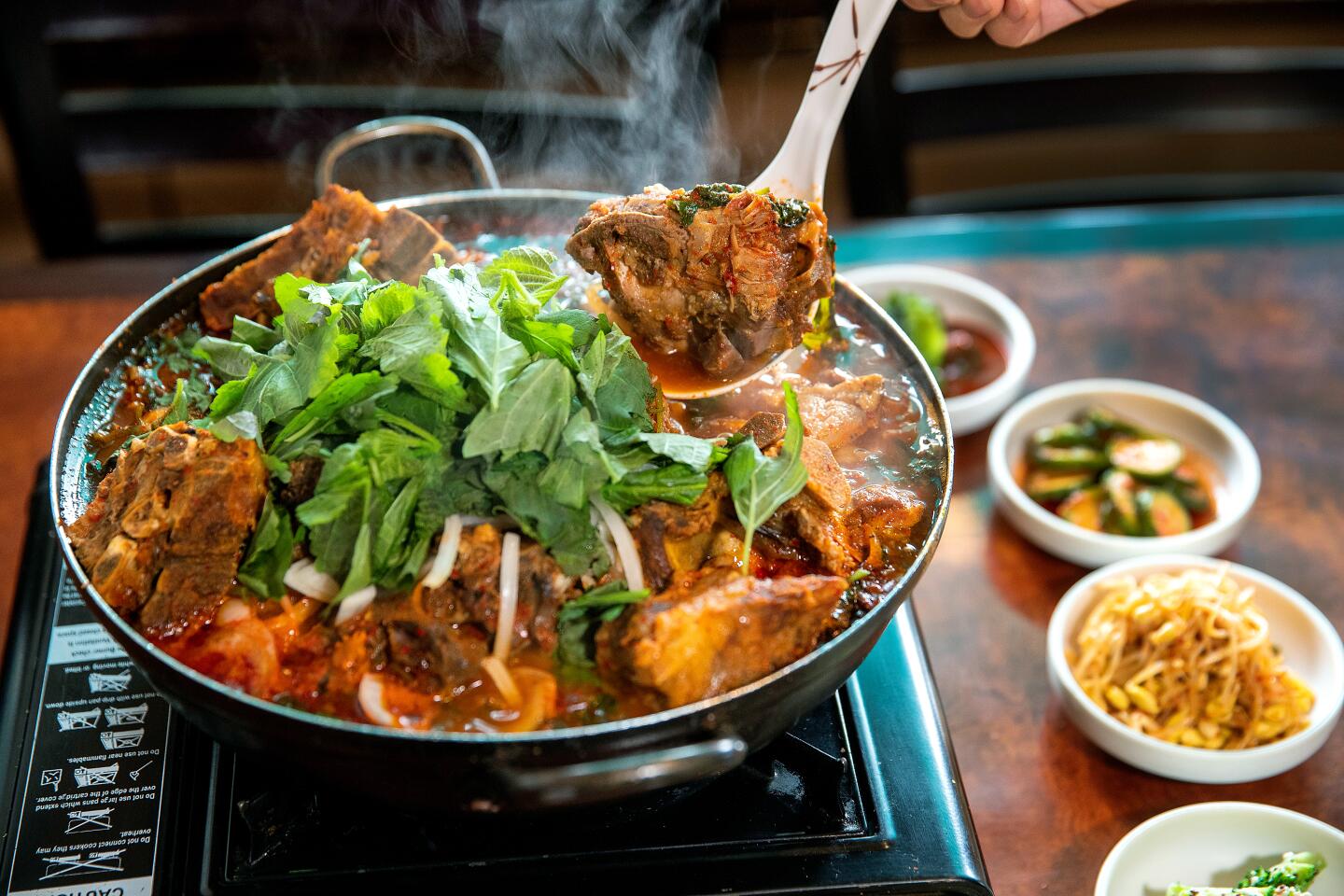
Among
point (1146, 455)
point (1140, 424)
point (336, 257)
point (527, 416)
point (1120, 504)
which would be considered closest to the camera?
point (527, 416)

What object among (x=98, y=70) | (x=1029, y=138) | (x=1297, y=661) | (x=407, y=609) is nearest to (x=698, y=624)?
(x=407, y=609)

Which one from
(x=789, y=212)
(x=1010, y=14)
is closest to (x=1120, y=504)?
(x=1010, y=14)

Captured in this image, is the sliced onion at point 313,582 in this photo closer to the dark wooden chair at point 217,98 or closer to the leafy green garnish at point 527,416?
the leafy green garnish at point 527,416

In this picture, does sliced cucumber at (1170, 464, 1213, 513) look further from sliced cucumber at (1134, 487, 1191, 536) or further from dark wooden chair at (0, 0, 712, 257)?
dark wooden chair at (0, 0, 712, 257)

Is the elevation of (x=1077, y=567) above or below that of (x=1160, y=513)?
below

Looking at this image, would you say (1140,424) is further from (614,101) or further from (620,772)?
(620,772)

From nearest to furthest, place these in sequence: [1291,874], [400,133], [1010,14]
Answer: [1291,874]
[1010,14]
[400,133]

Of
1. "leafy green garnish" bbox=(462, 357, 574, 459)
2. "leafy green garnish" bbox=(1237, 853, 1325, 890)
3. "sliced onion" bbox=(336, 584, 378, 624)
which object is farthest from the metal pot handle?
"leafy green garnish" bbox=(1237, 853, 1325, 890)
